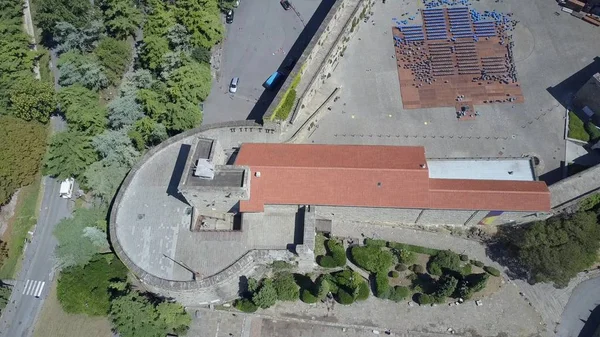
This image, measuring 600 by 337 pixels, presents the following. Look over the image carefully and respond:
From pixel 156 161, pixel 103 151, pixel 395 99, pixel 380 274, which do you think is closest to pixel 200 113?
pixel 156 161

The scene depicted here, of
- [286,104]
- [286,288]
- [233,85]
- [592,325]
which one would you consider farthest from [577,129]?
[233,85]

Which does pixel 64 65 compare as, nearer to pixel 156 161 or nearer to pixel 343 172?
pixel 156 161

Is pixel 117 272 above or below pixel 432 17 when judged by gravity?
below

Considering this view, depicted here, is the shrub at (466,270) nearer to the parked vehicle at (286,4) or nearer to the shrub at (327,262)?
the shrub at (327,262)

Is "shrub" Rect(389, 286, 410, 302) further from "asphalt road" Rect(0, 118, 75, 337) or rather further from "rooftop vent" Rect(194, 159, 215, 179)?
"asphalt road" Rect(0, 118, 75, 337)

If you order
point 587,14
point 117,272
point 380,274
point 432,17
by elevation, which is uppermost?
point 587,14

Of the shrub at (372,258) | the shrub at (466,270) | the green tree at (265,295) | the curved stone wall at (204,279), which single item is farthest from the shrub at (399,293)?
the green tree at (265,295)

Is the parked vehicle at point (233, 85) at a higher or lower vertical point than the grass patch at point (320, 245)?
higher
